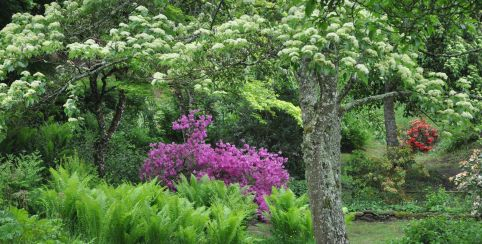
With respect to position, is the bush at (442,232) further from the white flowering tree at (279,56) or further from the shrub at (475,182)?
the shrub at (475,182)

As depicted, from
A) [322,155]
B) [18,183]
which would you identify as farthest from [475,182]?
[18,183]

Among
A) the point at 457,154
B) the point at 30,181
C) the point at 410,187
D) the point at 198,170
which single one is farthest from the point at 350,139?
the point at 30,181

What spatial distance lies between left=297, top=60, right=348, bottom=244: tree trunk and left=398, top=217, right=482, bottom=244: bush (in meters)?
1.69

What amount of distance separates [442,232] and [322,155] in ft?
8.68

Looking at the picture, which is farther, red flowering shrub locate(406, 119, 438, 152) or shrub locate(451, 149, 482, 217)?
red flowering shrub locate(406, 119, 438, 152)

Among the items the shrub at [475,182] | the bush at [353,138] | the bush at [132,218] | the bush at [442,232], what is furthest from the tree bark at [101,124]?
the bush at [353,138]

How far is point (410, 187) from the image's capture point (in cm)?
1480

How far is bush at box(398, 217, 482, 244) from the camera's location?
23.5 ft

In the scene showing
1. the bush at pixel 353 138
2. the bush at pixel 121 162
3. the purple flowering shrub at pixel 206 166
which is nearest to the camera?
the purple flowering shrub at pixel 206 166

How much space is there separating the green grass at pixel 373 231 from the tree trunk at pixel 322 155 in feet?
10.4

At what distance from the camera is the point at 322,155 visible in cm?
620

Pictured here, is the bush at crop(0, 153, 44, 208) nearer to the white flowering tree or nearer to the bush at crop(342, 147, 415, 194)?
the white flowering tree

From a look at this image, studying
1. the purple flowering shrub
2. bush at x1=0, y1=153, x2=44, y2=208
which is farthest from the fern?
the purple flowering shrub

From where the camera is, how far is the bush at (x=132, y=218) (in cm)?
673
